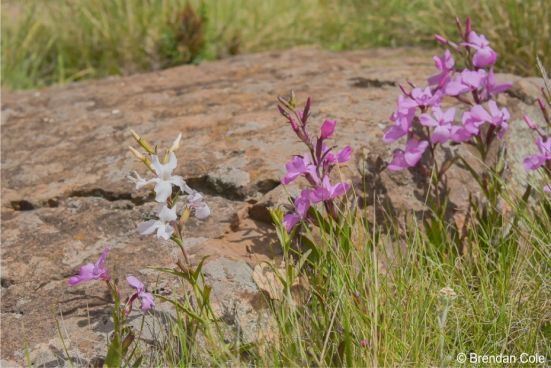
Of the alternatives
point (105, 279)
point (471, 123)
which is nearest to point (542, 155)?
point (471, 123)

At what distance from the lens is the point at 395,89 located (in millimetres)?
3320

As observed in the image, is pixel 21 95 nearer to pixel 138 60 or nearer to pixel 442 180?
pixel 138 60

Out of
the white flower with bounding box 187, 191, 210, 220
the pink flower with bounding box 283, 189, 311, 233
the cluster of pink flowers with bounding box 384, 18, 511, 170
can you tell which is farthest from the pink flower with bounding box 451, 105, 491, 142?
the white flower with bounding box 187, 191, 210, 220

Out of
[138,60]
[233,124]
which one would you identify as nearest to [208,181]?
[233,124]

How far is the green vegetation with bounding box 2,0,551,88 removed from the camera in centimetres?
512

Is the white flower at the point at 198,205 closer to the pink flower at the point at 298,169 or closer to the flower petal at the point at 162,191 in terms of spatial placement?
the flower petal at the point at 162,191

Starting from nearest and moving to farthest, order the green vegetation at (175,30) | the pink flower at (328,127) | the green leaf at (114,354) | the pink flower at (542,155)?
the green leaf at (114,354)
the pink flower at (328,127)
the pink flower at (542,155)
the green vegetation at (175,30)

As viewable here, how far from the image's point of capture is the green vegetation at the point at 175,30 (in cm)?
512

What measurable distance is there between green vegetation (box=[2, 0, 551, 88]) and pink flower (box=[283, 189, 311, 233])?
2.68m

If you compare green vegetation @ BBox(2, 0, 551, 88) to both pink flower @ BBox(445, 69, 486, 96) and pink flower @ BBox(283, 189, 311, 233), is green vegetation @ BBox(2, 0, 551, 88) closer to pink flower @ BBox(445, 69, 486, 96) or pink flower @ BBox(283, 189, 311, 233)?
pink flower @ BBox(445, 69, 486, 96)

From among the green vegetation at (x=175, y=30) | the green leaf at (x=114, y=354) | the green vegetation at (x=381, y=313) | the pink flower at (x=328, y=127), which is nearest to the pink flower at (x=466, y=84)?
the green vegetation at (x=381, y=313)

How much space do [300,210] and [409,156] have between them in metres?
0.49

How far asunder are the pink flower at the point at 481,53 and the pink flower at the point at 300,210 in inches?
31.7

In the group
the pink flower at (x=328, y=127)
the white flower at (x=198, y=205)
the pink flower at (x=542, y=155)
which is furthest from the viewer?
the pink flower at (x=542, y=155)
